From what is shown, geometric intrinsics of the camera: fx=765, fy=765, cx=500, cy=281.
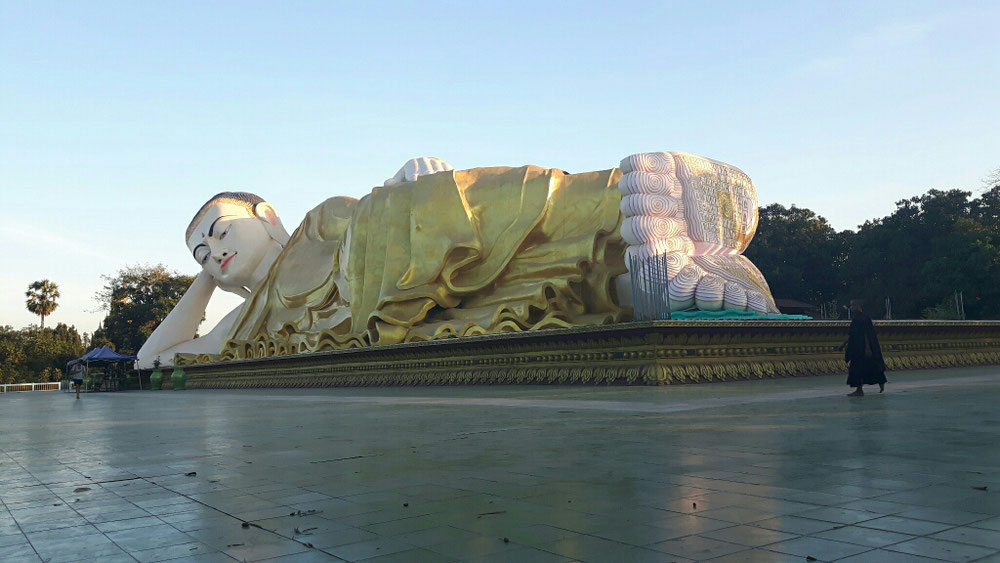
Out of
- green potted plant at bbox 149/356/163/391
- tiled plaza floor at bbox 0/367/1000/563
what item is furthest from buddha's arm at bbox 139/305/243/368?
tiled plaza floor at bbox 0/367/1000/563

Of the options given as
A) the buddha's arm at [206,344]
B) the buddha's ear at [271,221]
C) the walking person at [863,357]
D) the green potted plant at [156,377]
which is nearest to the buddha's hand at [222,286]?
the buddha's arm at [206,344]

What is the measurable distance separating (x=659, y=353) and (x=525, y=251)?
519 cm

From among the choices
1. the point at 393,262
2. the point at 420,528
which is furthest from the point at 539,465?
the point at 393,262

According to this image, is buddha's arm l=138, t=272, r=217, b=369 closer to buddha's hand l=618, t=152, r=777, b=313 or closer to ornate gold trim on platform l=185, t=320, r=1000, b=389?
ornate gold trim on platform l=185, t=320, r=1000, b=389

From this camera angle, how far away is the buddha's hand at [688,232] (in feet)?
38.1

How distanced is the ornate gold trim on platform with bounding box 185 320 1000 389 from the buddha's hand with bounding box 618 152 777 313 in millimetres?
966

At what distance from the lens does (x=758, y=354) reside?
1091 cm

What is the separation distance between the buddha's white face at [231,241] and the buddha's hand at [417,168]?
26.8 ft

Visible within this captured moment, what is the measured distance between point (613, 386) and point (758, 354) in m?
2.35

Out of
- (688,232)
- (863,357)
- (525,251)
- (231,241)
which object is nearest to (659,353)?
(863,357)

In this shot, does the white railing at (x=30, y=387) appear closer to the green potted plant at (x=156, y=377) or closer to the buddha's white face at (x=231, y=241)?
the green potted plant at (x=156, y=377)

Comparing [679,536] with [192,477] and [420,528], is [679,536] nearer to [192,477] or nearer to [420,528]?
[420,528]

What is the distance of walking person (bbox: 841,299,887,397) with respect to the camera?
710cm

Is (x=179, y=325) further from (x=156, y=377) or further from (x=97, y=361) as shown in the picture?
(x=97, y=361)
